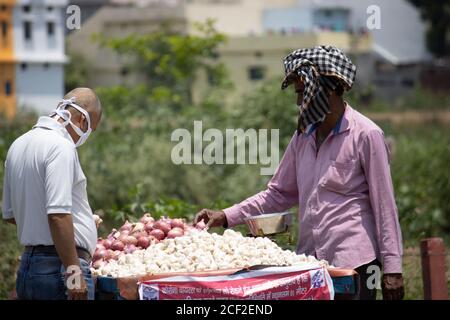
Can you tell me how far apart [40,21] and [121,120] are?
2102cm

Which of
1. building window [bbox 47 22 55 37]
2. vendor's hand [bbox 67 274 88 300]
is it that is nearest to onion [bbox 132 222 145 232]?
vendor's hand [bbox 67 274 88 300]

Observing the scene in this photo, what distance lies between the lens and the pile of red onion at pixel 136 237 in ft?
20.8

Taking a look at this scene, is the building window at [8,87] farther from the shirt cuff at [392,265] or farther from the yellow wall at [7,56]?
the shirt cuff at [392,265]

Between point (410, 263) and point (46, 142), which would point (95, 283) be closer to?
point (46, 142)

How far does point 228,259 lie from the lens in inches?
238

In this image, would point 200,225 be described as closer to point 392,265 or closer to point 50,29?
point 392,265

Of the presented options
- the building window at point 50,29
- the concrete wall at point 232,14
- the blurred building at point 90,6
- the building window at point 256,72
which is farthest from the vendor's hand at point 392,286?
the blurred building at point 90,6

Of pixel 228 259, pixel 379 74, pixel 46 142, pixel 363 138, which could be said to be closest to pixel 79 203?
pixel 46 142

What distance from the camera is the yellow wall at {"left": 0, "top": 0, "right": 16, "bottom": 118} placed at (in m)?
42.3

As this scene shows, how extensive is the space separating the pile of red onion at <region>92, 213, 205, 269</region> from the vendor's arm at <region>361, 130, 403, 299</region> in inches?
44.0

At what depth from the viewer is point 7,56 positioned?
4362 cm

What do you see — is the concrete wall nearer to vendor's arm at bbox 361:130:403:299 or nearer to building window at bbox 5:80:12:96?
building window at bbox 5:80:12:96

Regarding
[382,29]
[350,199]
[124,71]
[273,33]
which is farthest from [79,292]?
[382,29]

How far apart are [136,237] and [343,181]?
1.24 meters
